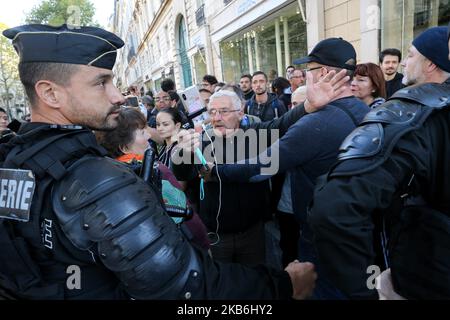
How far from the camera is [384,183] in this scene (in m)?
0.88

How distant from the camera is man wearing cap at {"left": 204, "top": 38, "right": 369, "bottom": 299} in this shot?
1570 millimetres

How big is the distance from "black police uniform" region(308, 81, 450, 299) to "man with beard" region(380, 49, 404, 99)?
134 inches

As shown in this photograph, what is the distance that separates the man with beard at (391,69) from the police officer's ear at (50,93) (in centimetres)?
409

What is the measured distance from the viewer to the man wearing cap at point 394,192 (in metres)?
0.88

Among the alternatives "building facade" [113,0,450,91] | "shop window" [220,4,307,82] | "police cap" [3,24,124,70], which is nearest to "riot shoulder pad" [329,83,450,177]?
"police cap" [3,24,124,70]

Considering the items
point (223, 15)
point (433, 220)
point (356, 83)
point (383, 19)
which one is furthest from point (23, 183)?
point (223, 15)

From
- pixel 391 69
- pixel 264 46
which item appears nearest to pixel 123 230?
pixel 391 69

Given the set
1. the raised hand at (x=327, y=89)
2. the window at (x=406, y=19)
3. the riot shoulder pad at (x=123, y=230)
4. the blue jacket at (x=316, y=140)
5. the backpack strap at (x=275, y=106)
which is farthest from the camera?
the backpack strap at (x=275, y=106)

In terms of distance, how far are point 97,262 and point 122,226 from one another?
0.20m

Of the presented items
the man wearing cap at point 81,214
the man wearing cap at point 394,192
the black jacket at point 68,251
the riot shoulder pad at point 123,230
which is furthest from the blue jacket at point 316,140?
the riot shoulder pad at point 123,230

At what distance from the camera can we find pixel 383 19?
15.6ft

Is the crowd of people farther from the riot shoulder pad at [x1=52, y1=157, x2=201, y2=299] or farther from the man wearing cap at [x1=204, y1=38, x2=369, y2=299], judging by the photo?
the man wearing cap at [x1=204, y1=38, x2=369, y2=299]

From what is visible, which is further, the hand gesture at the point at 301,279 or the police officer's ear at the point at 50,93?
the hand gesture at the point at 301,279

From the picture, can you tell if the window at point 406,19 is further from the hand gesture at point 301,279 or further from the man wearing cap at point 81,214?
the man wearing cap at point 81,214
